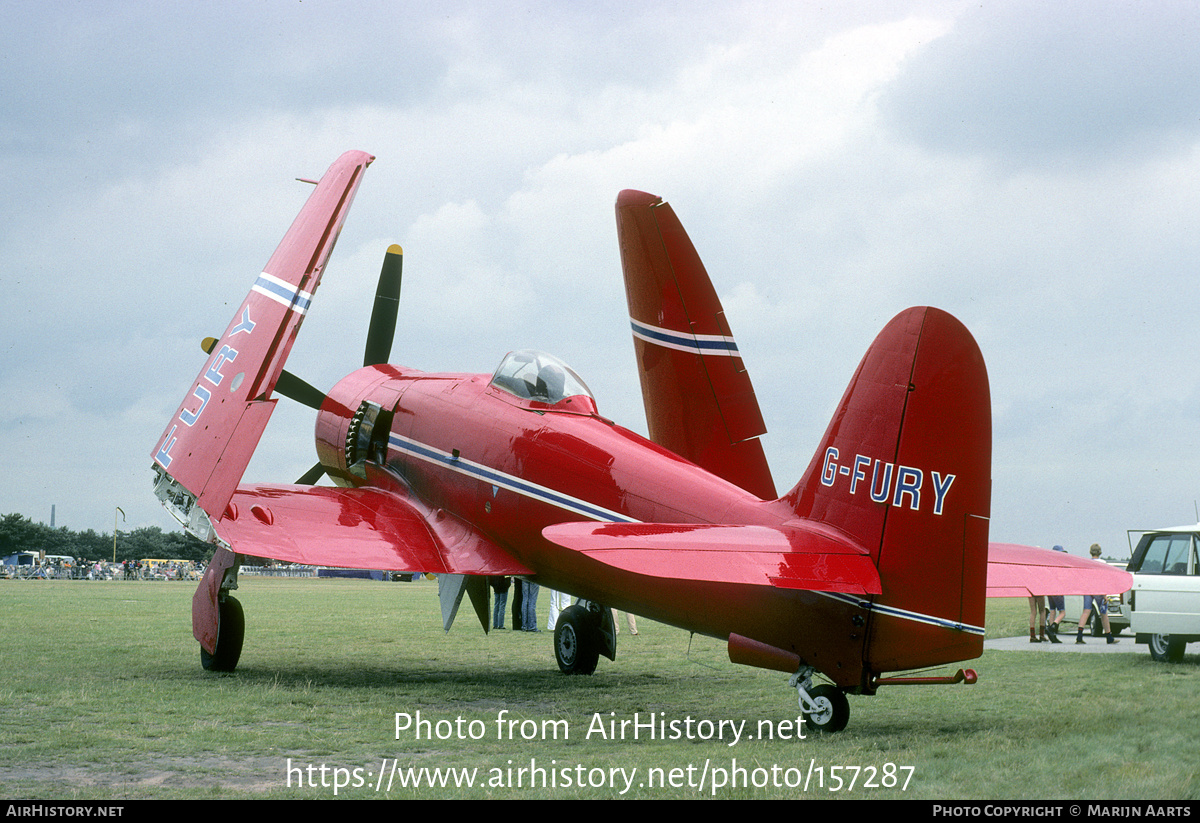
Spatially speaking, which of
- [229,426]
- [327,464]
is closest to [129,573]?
[327,464]

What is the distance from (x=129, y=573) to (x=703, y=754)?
190ft

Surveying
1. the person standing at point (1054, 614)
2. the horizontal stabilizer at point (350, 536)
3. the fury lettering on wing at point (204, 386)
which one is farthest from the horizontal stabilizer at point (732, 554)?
the person standing at point (1054, 614)

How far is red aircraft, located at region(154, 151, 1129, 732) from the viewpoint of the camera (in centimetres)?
637

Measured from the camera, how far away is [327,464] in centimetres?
1254

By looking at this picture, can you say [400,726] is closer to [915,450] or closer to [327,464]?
[915,450]

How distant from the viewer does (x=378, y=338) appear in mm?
14133

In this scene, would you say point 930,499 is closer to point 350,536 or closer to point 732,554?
point 732,554

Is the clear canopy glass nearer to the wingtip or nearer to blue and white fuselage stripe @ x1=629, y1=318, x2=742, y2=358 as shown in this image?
blue and white fuselage stripe @ x1=629, y1=318, x2=742, y2=358

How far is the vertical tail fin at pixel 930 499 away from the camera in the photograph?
6344 mm

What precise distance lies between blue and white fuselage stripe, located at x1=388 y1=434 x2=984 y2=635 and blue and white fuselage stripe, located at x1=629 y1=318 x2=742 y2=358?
2.85m

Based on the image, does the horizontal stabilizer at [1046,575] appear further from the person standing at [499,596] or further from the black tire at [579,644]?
the person standing at [499,596]

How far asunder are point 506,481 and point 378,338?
17.4 feet

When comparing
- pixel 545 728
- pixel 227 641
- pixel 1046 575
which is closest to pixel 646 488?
Answer: pixel 545 728

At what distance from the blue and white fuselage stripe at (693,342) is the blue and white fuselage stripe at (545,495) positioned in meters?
2.85
